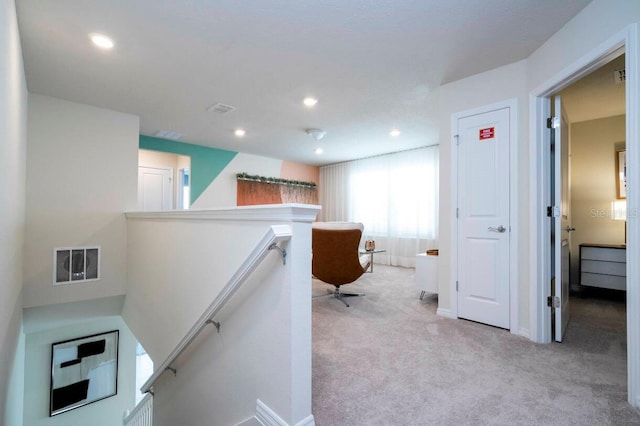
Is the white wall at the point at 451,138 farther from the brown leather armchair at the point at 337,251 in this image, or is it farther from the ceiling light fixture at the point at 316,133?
the ceiling light fixture at the point at 316,133

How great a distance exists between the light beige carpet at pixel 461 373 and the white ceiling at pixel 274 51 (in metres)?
2.35

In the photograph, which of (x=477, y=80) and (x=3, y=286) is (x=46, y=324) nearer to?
(x=3, y=286)

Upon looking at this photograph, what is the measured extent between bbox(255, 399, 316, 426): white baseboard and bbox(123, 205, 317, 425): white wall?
0.07 feet

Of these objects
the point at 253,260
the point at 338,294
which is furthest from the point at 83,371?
the point at 253,260

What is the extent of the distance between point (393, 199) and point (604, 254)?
3367 millimetres

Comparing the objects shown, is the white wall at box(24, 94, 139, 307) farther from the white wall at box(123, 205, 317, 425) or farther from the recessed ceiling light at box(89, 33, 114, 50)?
the recessed ceiling light at box(89, 33, 114, 50)

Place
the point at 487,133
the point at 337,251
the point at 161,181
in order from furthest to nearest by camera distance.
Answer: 1. the point at 161,181
2. the point at 337,251
3. the point at 487,133

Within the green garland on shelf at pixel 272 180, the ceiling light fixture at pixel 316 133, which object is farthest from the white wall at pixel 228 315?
the green garland on shelf at pixel 272 180

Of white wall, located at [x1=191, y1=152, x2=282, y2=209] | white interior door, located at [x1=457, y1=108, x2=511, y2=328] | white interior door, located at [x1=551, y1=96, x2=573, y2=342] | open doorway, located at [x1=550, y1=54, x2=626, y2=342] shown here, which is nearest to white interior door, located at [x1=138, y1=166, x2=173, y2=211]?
white wall, located at [x1=191, y1=152, x2=282, y2=209]

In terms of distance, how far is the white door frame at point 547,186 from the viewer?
4.71 ft

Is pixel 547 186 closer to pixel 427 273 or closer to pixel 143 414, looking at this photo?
pixel 427 273

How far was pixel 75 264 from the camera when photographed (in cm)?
345

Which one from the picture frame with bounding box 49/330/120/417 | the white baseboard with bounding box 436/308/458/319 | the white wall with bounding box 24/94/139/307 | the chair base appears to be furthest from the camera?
the picture frame with bounding box 49/330/120/417

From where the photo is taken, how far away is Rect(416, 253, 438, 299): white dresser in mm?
3283
